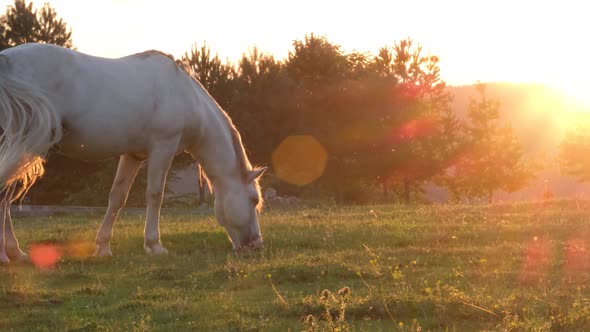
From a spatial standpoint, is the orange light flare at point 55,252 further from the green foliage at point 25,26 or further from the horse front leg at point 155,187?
the green foliage at point 25,26

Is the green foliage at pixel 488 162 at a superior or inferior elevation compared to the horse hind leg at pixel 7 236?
inferior

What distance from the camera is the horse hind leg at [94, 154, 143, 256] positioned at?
11219 millimetres

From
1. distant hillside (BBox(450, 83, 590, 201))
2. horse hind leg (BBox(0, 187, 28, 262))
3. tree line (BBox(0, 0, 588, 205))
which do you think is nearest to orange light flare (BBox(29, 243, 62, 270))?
horse hind leg (BBox(0, 187, 28, 262))

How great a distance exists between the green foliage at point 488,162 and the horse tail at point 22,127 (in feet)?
164

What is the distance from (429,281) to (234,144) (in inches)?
177

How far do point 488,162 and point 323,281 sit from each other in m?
57.1

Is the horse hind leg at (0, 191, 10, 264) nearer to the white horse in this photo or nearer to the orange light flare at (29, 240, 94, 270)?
the white horse

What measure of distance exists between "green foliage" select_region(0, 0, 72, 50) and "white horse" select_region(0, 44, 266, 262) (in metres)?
27.5

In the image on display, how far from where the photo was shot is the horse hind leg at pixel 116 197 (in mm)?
11219

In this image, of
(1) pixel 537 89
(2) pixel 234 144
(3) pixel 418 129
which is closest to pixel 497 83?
(1) pixel 537 89

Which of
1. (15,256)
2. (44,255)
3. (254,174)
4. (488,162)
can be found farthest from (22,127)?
(488,162)

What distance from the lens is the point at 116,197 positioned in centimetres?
1145

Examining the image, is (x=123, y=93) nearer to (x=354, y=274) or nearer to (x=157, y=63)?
(x=157, y=63)

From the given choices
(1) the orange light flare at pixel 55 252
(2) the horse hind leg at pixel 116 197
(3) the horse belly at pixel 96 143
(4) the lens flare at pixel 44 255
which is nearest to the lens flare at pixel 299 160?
(1) the orange light flare at pixel 55 252
